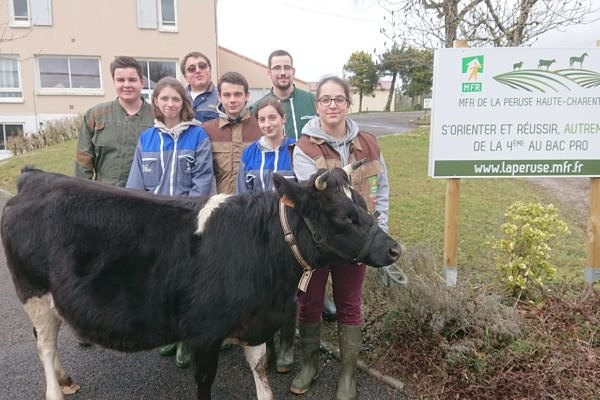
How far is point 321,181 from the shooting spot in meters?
2.87

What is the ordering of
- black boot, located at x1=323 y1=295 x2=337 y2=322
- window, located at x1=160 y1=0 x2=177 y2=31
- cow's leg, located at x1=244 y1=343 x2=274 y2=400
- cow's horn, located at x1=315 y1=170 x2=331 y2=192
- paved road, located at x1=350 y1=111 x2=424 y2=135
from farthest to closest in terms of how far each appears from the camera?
window, located at x1=160 y1=0 x2=177 y2=31 < paved road, located at x1=350 y1=111 x2=424 y2=135 < black boot, located at x1=323 y1=295 x2=337 y2=322 < cow's leg, located at x1=244 y1=343 x2=274 y2=400 < cow's horn, located at x1=315 y1=170 x2=331 y2=192

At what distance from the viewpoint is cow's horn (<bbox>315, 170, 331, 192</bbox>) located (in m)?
2.85

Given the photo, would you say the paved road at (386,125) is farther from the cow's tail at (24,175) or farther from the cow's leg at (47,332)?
the cow's leg at (47,332)

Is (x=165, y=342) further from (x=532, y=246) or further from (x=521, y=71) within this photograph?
(x=521, y=71)

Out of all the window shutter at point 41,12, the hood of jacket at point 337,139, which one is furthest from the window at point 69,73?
the hood of jacket at point 337,139

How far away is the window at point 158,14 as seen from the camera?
2300 centimetres

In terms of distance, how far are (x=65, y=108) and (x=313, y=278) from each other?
22.8 meters

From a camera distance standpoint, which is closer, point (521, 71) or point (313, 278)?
point (313, 278)

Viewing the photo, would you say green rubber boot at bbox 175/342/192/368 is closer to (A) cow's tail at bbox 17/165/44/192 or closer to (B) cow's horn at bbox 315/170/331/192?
(A) cow's tail at bbox 17/165/44/192

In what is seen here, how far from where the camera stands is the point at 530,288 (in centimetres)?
398

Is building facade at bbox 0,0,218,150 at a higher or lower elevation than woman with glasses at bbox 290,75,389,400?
higher

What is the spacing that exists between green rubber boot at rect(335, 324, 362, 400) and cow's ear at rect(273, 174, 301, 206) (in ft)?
3.70

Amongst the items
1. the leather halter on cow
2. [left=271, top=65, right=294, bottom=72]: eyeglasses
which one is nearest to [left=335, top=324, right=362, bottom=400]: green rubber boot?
the leather halter on cow

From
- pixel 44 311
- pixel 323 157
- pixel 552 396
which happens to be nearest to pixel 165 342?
pixel 44 311
